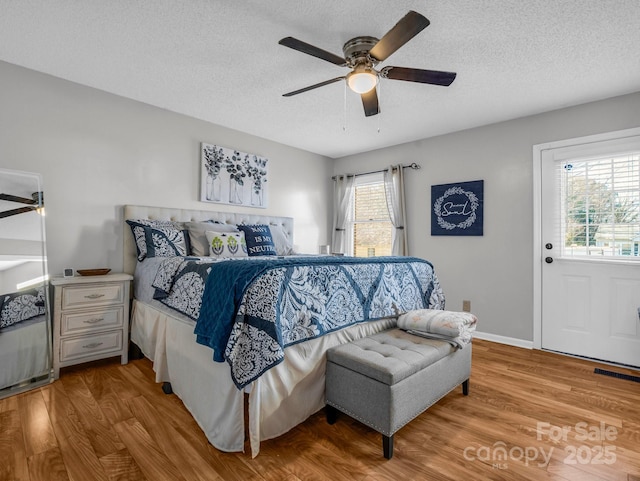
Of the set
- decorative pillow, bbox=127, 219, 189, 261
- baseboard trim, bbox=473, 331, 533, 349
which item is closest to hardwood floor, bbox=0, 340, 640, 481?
baseboard trim, bbox=473, 331, 533, 349

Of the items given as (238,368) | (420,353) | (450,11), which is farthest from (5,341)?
(450,11)

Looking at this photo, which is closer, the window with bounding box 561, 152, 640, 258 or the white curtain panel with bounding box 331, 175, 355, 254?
the window with bounding box 561, 152, 640, 258

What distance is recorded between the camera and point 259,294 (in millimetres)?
1559

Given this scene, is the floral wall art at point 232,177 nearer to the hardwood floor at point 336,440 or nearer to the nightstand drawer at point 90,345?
the nightstand drawer at point 90,345

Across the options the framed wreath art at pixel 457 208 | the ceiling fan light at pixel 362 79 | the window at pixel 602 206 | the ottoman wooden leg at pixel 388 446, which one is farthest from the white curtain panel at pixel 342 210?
the ottoman wooden leg at pixel 388 446

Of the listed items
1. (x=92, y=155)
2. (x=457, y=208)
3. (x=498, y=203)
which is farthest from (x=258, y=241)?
(x=498, y=203)

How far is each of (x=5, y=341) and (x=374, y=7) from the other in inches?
131

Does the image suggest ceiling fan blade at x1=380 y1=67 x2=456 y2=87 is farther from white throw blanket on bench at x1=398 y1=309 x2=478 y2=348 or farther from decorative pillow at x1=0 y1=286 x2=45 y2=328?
decorative pillow at x1=0 y1=286 x2=45 y2=328

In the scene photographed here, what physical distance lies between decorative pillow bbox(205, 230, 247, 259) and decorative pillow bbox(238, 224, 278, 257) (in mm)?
121

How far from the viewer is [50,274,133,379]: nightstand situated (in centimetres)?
246

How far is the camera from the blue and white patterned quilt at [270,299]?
1521 millimetres

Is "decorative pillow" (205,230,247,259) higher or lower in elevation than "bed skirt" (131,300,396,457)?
higher

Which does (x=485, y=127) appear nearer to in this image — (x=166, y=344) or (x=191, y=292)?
(x=191, y=292)

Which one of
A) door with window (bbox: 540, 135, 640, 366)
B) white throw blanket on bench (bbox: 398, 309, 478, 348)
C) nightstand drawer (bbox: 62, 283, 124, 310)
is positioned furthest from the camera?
door with window (bbox: 540, 135, 640, 366)
